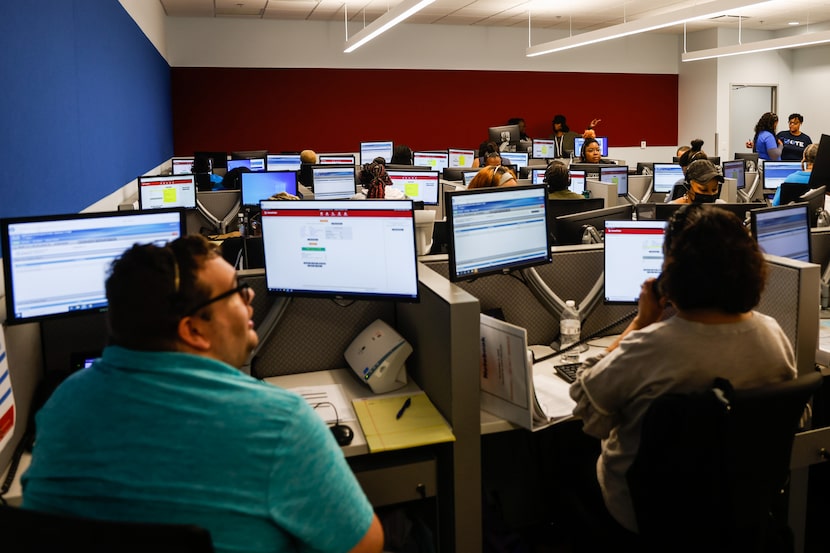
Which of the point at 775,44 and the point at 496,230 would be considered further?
the point at 775,44

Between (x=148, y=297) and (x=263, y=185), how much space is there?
4.74 meters

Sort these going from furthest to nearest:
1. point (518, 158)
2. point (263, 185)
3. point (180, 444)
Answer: point (518, 158) → point (263, 185) → point (180, 444)

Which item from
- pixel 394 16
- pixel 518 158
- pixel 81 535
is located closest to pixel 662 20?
pixel 518 158

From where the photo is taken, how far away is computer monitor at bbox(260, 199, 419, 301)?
6.89 feet

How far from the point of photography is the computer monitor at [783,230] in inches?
101

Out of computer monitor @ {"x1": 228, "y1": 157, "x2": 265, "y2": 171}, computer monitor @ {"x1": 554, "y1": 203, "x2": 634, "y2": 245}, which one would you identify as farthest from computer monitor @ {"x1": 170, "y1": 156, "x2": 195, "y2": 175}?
computer monitor @ {"x1": 554, "y1": 203, "x2": 634, "y2": 245}

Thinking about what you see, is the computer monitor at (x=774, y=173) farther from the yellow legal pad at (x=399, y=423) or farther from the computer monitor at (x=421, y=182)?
the yellow legal pad at (x=399, y=423)

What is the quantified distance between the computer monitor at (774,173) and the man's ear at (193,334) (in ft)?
23.7

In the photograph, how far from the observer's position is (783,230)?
2.66 metres

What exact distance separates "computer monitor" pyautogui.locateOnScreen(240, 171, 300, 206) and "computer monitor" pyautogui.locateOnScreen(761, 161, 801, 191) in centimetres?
467

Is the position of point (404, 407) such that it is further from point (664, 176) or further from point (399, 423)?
point (664, 176)

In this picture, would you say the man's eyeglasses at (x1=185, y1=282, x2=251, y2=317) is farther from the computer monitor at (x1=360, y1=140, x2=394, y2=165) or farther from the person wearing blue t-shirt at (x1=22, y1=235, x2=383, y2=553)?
the computer monitor at (x1=360, y1=140, x2=394, y2=165)

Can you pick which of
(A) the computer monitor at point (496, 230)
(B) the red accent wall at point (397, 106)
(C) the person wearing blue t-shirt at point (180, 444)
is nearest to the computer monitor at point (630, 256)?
(A) the computer monitor at point (496, 230)

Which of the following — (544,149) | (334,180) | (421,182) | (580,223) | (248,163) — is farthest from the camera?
(544,149)
